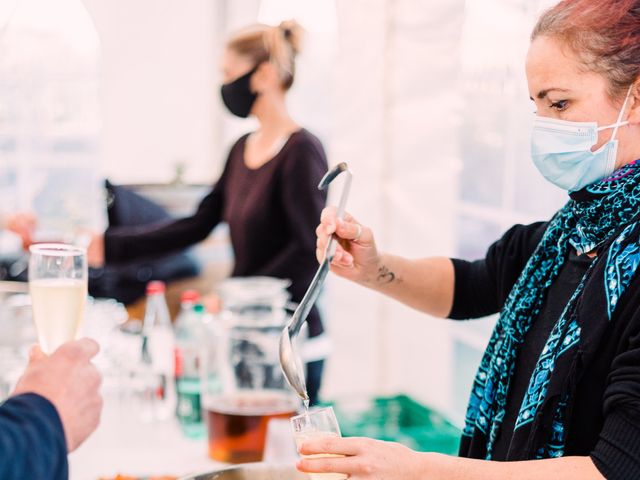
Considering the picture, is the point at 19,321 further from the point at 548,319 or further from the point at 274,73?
the point at 548,319

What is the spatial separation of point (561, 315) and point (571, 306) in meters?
0.04

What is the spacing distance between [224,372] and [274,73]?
4.12ft

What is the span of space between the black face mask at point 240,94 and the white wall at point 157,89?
3156 mm

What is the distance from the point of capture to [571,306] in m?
1.23

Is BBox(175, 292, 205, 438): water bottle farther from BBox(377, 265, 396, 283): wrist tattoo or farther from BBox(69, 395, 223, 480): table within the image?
BBox(377, 265, 396, 283): wrist tattoo

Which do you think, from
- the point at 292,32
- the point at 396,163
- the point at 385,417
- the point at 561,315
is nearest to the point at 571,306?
the point at 561,315

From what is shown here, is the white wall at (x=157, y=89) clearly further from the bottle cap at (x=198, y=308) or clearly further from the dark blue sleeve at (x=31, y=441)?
the dark blue sleeve at (x=31, y=441)

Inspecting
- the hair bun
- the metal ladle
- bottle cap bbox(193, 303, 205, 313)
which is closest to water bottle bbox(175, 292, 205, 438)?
bottle cap bbox(193, 303, 205, 313)

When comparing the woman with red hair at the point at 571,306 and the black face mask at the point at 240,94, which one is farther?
the black face mask at the point at 240,94

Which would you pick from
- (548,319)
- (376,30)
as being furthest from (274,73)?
(548,319)

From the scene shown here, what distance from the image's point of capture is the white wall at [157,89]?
5.84 m

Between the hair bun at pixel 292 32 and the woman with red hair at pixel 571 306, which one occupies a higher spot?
the hair bun at pixel 292 32

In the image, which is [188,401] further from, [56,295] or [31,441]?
[31,441]

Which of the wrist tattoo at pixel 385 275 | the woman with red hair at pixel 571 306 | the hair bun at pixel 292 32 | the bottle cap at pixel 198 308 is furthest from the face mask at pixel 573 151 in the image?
the hair bun at pixel 292 32
